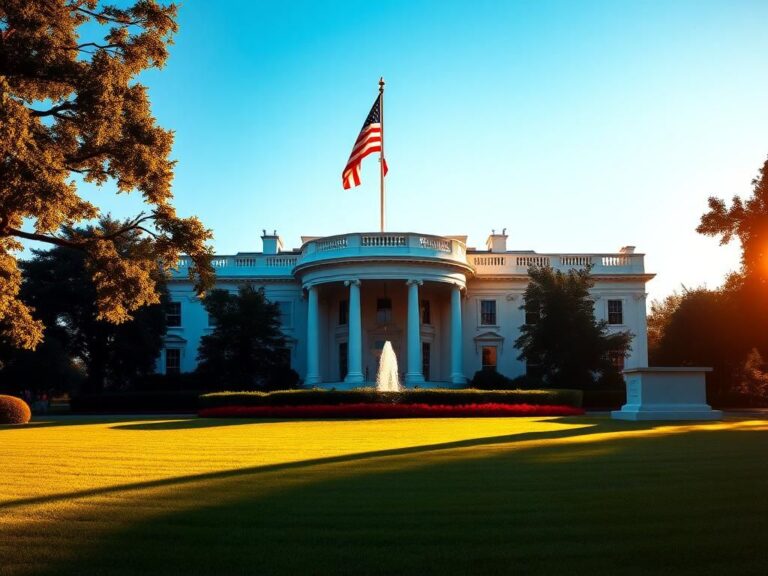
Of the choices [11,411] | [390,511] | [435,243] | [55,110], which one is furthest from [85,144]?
[435,243]

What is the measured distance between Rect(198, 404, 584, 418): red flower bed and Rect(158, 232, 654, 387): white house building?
60.0 ft

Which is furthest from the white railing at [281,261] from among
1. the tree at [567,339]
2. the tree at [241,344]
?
the tree at [567,339]

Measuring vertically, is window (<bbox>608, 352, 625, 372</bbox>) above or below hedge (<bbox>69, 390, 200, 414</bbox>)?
above

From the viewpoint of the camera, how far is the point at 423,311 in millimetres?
51094

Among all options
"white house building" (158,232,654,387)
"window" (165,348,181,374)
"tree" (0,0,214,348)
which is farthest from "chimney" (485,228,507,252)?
"tree" (0,0,214,348)

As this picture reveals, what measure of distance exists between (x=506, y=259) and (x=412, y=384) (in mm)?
14642

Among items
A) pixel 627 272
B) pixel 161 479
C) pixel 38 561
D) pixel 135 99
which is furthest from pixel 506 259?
pixel 38 561

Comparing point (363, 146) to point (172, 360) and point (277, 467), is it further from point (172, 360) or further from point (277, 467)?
point (277, 467)

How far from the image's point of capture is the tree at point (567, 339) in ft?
138

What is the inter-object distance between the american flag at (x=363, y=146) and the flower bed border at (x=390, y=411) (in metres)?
17.2

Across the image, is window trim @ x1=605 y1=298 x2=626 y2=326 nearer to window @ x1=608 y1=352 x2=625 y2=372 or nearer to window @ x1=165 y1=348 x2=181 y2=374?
window @ x1=608 y1=352 x2=625 y2=372

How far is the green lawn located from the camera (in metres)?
5.59

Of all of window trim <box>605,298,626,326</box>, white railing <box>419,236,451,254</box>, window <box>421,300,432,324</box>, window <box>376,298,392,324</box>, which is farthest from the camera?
window trim <box>605,298,626,326</box>

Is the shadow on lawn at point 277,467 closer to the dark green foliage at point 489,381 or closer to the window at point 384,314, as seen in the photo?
the dark green foliage at point 489,381
